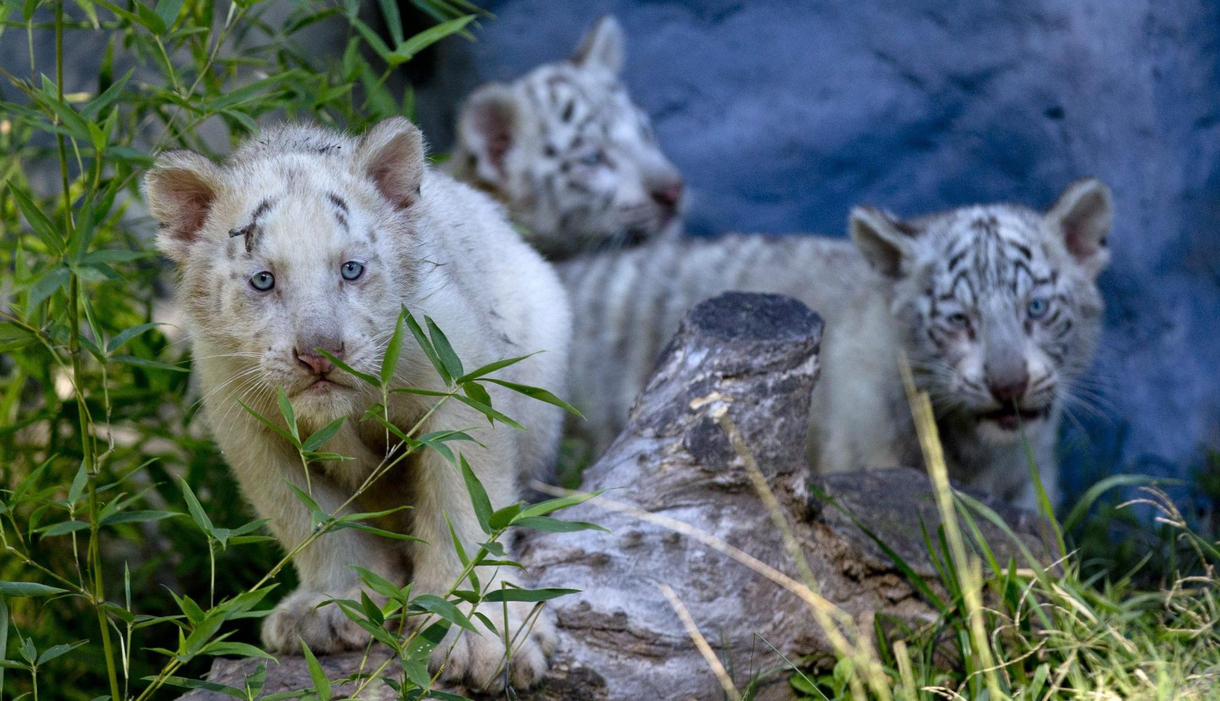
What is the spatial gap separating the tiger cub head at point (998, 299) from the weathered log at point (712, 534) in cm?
111

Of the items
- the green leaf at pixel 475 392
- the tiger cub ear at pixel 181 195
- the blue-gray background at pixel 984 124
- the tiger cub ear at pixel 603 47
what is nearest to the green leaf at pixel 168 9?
the tiger cub ear at pixel 181 195

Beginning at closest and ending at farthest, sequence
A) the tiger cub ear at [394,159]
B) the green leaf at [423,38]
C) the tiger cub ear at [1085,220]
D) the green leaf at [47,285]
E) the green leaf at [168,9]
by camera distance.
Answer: the green leaf at [47,285]
the green leaf at [168,9]
the tiger cub ear at [394,159]
the green leaf at [423,38]
the tiger cub ear at [1085,220]

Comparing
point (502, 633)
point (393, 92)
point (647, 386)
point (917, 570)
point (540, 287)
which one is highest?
point (393, 92)

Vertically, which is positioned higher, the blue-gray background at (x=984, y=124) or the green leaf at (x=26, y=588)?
the blue-gray background at (x=984, y=124)

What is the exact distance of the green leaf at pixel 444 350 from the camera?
7.16 feet

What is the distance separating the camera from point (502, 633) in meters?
2.54

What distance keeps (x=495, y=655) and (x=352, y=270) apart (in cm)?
92

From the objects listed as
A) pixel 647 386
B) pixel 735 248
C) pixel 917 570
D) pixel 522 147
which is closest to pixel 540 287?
pixel 647 386

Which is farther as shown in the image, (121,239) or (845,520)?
(121,239)

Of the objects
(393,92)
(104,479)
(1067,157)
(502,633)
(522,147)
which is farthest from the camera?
(393,92)

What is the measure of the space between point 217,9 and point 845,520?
180 inches

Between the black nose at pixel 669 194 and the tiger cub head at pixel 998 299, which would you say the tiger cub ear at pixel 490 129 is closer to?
the black nose at pixel 669 194

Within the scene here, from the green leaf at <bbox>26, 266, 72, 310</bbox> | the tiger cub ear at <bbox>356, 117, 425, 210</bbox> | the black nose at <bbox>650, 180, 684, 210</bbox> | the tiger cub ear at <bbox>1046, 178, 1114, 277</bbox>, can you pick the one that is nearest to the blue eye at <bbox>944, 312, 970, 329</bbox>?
the tiger cub ear at <bbox>1046, 178, 1114, 277</bbox>

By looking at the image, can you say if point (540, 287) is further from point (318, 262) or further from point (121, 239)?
point (121, 239)
